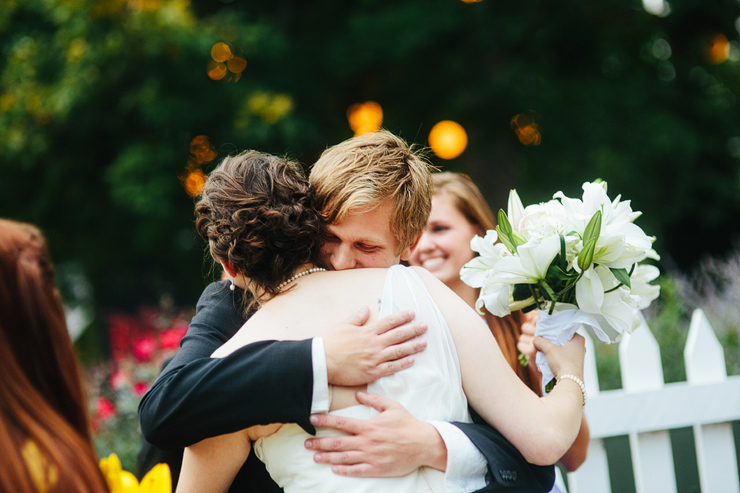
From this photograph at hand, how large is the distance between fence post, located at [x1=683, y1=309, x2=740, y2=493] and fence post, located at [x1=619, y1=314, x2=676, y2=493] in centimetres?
19

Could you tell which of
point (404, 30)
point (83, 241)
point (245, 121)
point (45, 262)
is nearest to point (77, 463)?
point (45, 262)

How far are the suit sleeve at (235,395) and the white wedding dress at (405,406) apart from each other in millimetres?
118

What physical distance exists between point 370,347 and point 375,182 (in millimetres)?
510

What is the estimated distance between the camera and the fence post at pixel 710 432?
3.20 meters

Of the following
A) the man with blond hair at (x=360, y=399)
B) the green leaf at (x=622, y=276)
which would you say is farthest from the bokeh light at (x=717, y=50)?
the man with blond hair at (x=360, y=399)

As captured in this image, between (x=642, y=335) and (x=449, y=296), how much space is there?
1.92 meters

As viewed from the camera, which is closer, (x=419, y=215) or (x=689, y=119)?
(x=419, y=215)

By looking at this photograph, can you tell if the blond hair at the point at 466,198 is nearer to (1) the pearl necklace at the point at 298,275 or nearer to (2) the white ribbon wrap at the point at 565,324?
(2) the white ribbon wrap at the point at 565,324

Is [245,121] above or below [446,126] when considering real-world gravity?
above

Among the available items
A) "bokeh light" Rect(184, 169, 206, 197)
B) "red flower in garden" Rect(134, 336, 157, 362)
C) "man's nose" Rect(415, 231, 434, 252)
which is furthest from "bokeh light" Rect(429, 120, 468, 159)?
"man's nose" Rect(415, 231, 434, 252)

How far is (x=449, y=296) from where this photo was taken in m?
1.77

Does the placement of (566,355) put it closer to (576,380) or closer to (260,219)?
(576,380)

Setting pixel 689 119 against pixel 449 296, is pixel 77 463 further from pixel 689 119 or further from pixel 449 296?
pixel 689 119

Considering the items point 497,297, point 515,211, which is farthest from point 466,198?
point 497,297
